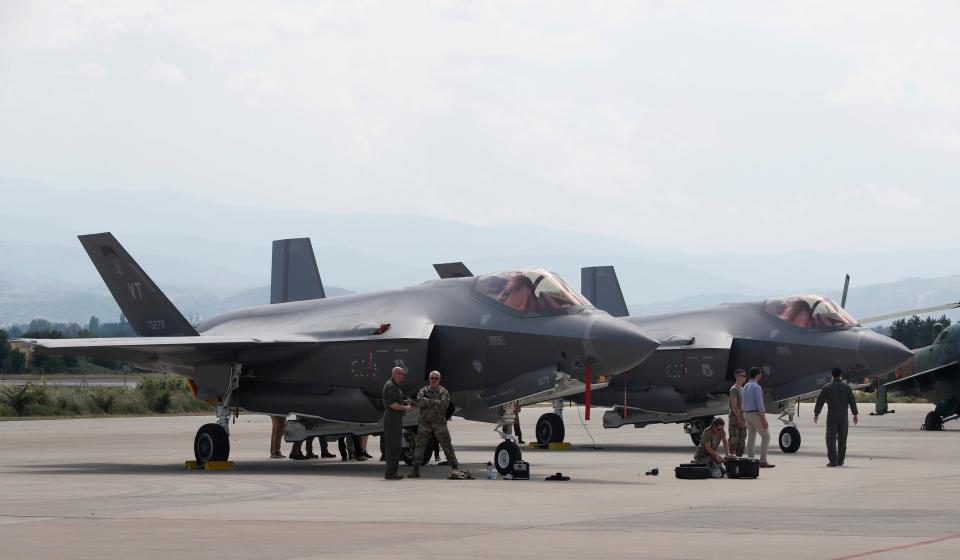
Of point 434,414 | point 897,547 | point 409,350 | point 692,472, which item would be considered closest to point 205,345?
point 409,350

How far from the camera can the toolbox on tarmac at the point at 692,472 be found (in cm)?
1950

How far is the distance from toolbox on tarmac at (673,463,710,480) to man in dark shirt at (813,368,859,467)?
11.2ft

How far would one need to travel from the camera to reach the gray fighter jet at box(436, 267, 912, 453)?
28.3 meters

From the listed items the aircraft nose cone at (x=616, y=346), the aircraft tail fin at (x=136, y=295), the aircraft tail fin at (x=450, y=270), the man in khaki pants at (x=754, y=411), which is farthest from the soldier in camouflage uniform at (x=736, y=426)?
the aircraft tail fin at (x=136, y=295)

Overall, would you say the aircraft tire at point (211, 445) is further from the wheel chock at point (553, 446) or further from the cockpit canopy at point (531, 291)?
the wheel chock at point (553, 446)

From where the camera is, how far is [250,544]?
11430 mm

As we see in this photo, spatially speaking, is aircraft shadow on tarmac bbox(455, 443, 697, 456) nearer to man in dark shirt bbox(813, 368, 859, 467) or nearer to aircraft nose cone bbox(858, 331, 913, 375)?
aircraft nose cone bbox(858, 331, 913, 375)

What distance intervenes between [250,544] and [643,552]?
3153 mm

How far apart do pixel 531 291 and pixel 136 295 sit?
7682 mm

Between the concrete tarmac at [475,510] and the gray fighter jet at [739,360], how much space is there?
2604mm

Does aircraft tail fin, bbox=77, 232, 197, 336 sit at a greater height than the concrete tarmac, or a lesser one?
greater

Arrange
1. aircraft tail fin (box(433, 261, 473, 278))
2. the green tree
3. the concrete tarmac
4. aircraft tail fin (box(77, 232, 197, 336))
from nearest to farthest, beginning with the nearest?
the concrete tarmac → aircraft tail fin (box(77, 232, 197, 336)) → aircraft tail fin (box(433, 261, 473, 278)) → the green tree

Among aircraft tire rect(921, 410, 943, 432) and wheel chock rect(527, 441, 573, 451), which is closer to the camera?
wheel chock rect(527, 441, 573, 451)

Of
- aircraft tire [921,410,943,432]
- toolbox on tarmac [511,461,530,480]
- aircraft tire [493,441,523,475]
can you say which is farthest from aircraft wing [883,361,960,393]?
toolbox on tarmac [511,461,530,480]
